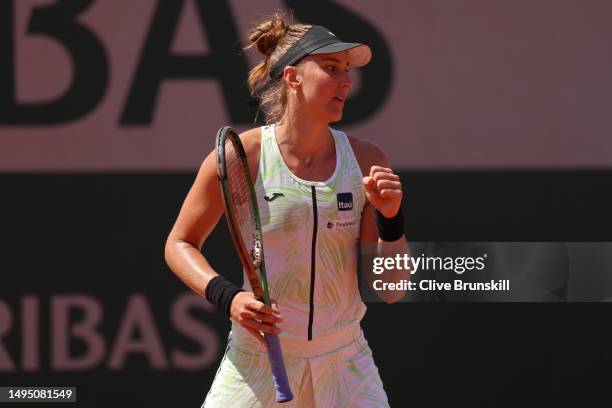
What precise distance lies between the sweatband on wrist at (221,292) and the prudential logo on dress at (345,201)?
389 mm

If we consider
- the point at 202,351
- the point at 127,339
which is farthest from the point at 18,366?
the point at 202,351

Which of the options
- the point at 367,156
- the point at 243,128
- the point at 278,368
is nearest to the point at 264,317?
the point at 278,368

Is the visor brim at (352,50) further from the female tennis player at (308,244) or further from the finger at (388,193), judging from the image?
the finger at (388,193)

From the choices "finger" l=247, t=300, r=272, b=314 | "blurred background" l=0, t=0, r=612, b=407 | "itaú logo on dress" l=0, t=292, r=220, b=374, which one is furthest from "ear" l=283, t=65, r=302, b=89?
"itaú logo on dress" l=0, t=292, r=220, b=374

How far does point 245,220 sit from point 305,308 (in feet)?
0.91

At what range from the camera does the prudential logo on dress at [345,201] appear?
311cm

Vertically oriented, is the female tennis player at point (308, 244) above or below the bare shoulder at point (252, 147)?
below

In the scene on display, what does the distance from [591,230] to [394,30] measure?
3.78 ft

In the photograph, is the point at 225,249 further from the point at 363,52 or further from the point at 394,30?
the point at 363,52

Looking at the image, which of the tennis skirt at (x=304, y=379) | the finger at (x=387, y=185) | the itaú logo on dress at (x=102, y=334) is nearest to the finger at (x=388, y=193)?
the finger at (x=387, y=185)

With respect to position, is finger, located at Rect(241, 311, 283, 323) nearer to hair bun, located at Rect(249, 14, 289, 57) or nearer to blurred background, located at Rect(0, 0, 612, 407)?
hair bun, located at Rect(249, 14, 289, 57)

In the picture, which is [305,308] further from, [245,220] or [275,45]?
[275,45]

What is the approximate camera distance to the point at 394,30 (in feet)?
15.8

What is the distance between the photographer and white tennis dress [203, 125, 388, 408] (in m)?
3.06
